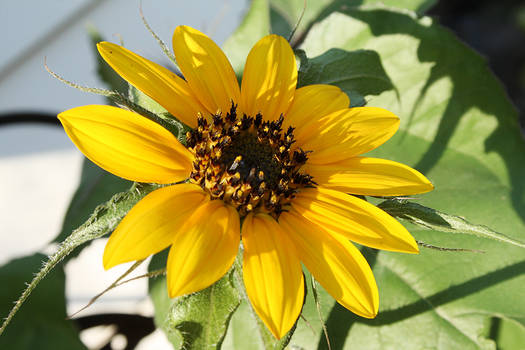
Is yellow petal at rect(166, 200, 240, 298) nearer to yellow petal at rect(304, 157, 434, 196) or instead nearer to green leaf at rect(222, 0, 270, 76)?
yellow petal at rect(304, 157, 434, 196)

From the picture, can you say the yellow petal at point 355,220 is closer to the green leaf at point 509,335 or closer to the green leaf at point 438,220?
the green leaf at point 438,220

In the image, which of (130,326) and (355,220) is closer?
(355,220)

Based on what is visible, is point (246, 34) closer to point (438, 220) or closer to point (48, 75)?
point (438, 220)

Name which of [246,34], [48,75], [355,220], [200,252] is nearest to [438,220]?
[355,220]

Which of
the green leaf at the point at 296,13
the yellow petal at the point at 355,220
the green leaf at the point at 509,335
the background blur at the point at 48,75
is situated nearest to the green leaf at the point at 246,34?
the green leaf at the point at 296,13

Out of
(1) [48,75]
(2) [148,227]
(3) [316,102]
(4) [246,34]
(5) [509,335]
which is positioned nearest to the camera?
(2) [148,227]

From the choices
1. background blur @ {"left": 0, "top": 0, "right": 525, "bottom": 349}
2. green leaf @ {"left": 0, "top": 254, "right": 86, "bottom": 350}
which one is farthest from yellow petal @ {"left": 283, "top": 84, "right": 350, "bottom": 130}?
background blur @ {"left": 0, "top": 0, "right": 525, "bottom": 349}

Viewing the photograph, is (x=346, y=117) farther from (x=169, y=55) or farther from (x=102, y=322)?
(x=102, y=322)
